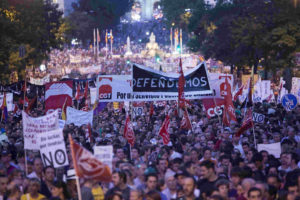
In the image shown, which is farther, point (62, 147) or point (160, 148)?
point (160, 148)

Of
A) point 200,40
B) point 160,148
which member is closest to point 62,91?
point 160,148

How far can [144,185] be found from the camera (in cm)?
993

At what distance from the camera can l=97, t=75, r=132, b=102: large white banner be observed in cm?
2025

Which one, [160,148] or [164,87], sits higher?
[164,87]

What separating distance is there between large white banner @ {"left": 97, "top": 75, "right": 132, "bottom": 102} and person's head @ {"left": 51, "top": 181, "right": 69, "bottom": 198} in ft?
34.4

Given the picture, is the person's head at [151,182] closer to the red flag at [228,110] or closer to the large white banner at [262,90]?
the red flag at [228,110]

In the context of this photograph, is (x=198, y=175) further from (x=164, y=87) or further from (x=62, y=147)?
(x=164, y=87)

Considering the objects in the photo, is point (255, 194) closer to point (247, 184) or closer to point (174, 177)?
point (247, 184)

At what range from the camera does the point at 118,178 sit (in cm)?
912

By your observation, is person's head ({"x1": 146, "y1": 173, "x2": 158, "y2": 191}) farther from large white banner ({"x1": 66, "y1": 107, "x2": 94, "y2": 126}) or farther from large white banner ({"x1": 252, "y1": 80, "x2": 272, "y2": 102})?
large white banner ({"x1": 252, "y1": 80, "x2": 272, "y2": 102})

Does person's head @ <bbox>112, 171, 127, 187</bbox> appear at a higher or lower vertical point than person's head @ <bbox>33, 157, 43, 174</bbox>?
higher

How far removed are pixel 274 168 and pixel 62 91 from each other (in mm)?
11728

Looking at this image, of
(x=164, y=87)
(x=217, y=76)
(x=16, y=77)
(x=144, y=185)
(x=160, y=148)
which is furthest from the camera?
(x=16, y=77)

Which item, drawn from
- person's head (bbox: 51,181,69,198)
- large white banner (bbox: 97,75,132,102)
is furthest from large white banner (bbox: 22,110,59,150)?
large white banner (bbox: 97,75,132,102)
